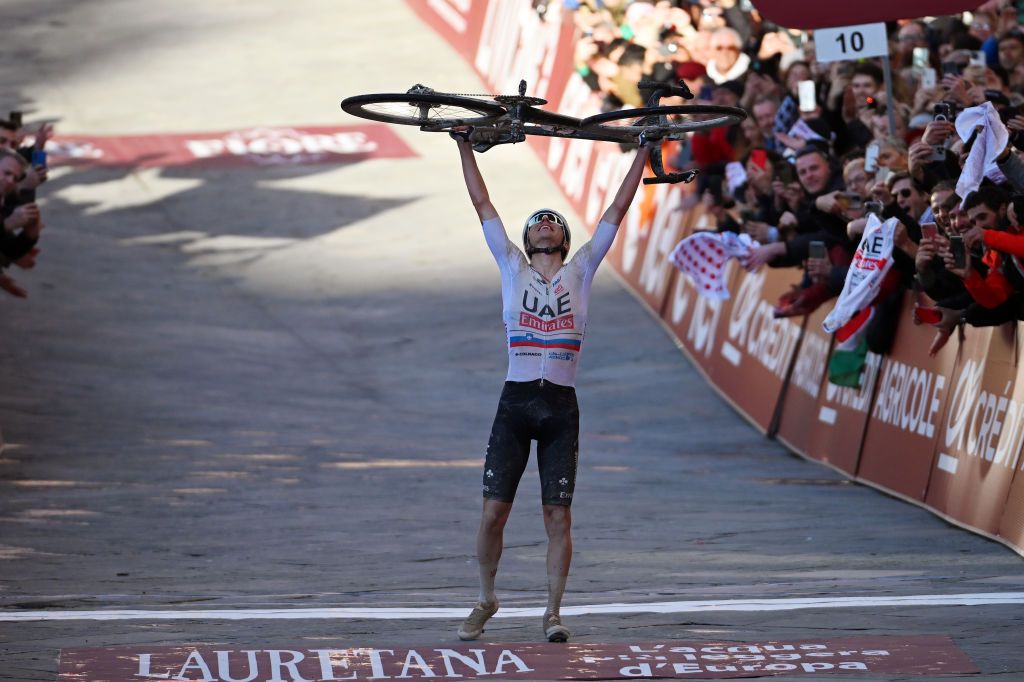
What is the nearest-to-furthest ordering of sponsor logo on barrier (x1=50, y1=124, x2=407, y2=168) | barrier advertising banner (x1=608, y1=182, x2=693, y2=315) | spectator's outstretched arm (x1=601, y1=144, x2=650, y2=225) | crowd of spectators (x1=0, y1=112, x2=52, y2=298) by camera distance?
spectator's outstretched arm (x1=601, y1=144, x2=650, y2=225) < crowd of spectators (x1=0, y1=112, x2=52, y2=298) < barrier advertising banner (x1=608, y1=182, x2=693, y2=315) < sponsor logo on barrier (x1=50, y1=124, x2=407, y2=168)

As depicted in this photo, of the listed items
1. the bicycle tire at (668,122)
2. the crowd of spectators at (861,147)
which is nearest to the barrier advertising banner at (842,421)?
the crowd of spectators at (861,147)

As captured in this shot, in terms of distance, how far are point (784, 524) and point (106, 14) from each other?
1089 inches

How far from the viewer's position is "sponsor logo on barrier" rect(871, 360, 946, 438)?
13.5 metres

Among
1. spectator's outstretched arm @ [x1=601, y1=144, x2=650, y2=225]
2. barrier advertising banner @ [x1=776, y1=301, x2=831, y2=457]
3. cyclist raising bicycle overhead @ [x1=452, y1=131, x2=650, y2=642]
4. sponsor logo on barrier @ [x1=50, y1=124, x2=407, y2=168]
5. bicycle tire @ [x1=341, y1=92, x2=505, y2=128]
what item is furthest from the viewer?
sponsor logo on barrier @ [x1=50, y1=124, x2=407, y2=168]

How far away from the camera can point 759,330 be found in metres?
18.0

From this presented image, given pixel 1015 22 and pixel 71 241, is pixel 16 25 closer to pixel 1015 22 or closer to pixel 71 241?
pixel 71 241

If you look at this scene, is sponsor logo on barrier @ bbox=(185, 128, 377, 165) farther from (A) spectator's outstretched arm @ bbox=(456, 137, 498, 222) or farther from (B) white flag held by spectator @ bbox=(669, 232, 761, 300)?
(A) spectator's outstretched arm @ bbox=(456, 137, 498, 222)

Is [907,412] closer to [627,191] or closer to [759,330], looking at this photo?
[759,330]

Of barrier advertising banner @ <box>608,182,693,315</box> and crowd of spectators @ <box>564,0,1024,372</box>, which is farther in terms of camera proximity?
barrier advertising banner @ <box>608,182,693,315</box>

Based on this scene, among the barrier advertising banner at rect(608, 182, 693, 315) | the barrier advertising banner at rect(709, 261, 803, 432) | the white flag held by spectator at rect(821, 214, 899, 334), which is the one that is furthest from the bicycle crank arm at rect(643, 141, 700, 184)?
the barrier advertising banner at rect(608, 182, 693, 315)

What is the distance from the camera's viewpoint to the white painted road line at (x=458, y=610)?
9758mm

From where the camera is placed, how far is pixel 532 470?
16500 millimetres

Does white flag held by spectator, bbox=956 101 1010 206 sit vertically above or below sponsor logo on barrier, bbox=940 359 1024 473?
above

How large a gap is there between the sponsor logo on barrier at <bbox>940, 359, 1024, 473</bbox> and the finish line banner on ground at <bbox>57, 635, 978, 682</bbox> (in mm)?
3230
